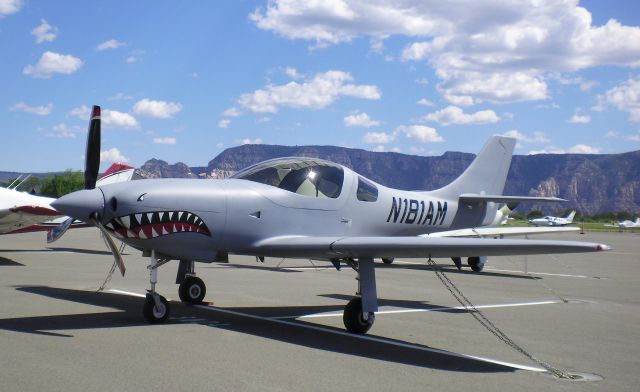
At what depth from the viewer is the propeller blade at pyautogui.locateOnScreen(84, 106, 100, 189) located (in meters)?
9.85

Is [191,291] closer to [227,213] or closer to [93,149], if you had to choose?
[227,213]

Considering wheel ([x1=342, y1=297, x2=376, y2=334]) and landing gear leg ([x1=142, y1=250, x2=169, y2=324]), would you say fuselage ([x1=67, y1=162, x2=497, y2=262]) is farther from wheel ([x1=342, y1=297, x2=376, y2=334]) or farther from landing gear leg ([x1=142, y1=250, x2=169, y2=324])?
wheel ([x1=342, y1=297, x2=376, y2=334])

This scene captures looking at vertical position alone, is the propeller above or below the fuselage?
above

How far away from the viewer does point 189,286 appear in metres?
11.4

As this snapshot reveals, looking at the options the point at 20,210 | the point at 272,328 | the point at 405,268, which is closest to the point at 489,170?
the point at 405,268

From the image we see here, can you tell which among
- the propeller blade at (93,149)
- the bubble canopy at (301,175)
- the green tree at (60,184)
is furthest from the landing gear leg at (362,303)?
the green tree at (60,184)

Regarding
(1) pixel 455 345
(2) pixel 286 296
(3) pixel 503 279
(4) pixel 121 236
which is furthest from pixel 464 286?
(4) pixel 121 236

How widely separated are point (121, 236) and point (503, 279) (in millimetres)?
12830

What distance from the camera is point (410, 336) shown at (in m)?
9.08

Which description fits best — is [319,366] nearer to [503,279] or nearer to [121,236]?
[121,236]

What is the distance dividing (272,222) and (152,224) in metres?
1.69

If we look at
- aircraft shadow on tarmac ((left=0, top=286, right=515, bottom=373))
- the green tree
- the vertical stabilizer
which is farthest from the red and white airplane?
the green tree

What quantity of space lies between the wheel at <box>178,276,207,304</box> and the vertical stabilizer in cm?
575

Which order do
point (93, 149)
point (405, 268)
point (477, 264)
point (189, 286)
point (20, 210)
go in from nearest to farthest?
point (93, 149) → point (189, 286) → point (20, 210) → point (477, 264) → point (405, 268)
